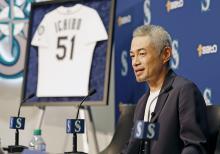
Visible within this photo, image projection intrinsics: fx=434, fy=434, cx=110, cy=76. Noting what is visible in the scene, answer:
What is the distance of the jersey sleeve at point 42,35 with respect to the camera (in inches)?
149

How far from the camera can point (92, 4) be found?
3.53m

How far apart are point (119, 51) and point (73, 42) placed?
74cm

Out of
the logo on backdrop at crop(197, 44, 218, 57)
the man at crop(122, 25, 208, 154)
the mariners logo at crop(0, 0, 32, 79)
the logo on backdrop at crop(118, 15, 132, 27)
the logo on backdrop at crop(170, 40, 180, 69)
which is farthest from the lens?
the mariners logo at crop(0, 0, 32, 79)

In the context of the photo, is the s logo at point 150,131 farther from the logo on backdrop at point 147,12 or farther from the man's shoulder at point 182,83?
the logo on backdrop at point 147,12

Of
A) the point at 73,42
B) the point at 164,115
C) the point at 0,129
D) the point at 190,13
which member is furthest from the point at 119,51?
the point at 164,115

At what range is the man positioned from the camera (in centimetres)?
200

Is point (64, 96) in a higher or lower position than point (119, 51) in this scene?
lower

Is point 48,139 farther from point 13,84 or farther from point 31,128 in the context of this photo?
point 13,84

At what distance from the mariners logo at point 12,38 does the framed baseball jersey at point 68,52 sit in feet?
1.75

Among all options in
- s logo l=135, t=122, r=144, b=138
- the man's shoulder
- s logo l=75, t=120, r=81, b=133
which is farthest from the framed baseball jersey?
s logo l=135, t=122, r=144, b=138

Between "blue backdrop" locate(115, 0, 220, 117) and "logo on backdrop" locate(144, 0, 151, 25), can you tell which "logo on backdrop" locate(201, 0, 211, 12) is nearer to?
"blue backdrop" locate(115, 0, 220, 117)

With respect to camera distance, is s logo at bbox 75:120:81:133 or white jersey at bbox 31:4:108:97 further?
white jersey at bbox 31:4:108:97

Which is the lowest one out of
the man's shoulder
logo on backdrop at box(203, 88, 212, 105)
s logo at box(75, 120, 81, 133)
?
s logo at box(75, 120, 81, 133)

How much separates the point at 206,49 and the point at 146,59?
92 centimetres
